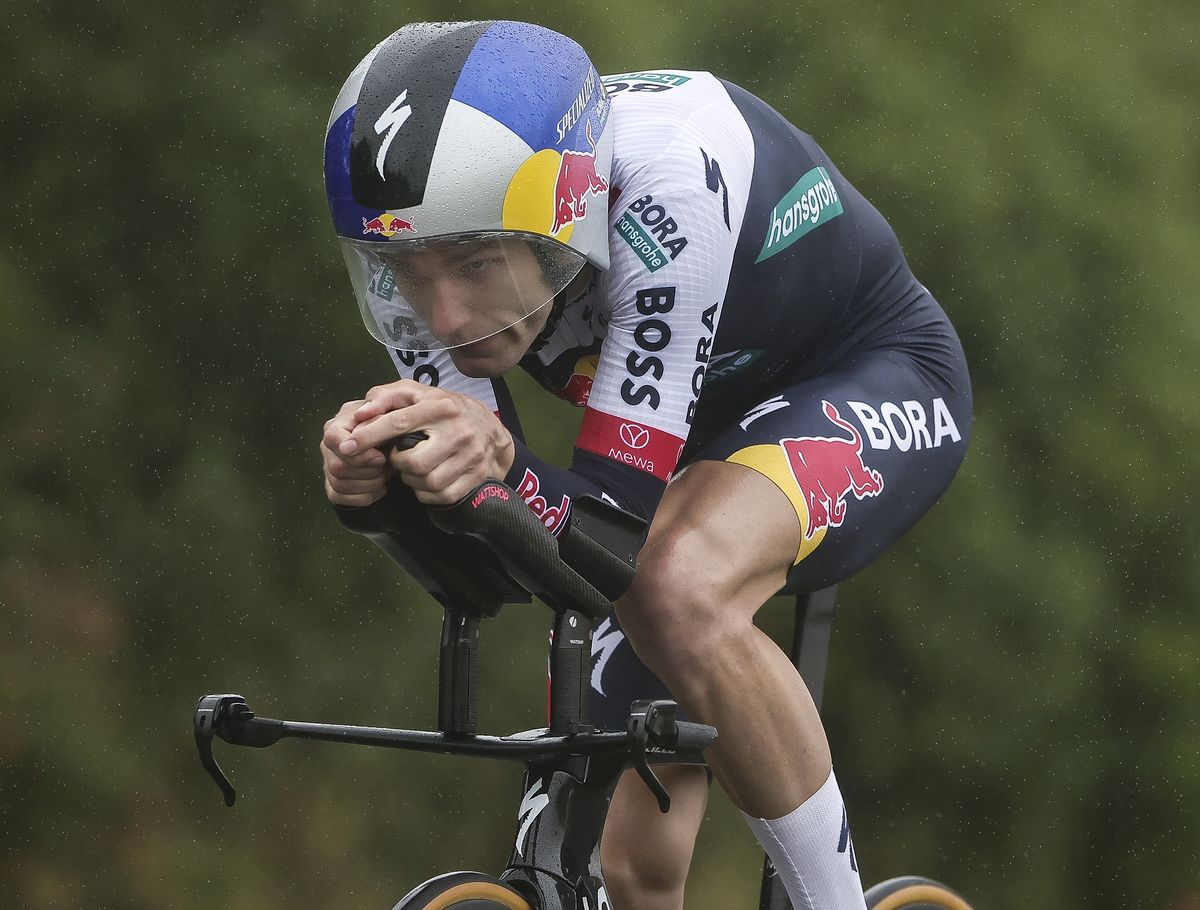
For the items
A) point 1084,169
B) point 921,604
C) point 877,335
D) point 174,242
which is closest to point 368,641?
point 174,242

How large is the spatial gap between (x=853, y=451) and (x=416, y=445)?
2.48ft

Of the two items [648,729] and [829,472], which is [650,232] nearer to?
[829,472]

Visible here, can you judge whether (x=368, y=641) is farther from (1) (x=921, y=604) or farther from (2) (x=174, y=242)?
(1) (x=921, y=604)

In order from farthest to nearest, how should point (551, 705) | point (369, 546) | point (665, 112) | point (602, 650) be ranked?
point (369, 546) < point (602, 650) < point (665, 112) < point (551, 705)

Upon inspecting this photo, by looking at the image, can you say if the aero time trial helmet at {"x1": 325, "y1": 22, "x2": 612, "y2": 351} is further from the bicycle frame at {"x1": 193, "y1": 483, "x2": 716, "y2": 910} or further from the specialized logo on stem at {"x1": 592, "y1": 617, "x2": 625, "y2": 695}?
the specialized logo on stem at {"x1": 592, "y1": 617, "x2": 625, "y2": 695}

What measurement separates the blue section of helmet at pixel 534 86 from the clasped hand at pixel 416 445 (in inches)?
14.3

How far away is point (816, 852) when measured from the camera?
6.14ft

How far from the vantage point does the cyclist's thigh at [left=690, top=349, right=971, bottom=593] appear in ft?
6.42

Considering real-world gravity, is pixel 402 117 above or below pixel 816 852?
above

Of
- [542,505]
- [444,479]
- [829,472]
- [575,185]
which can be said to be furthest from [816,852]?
[575,185]

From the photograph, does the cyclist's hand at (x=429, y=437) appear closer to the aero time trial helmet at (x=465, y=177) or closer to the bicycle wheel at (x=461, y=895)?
the aero time trial helmet at (x=465, y=177)

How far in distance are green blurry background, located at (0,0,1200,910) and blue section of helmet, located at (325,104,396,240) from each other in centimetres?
185

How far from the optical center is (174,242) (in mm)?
3488

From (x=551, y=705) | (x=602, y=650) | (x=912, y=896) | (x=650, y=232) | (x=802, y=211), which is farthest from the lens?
(x=602, y=650)
